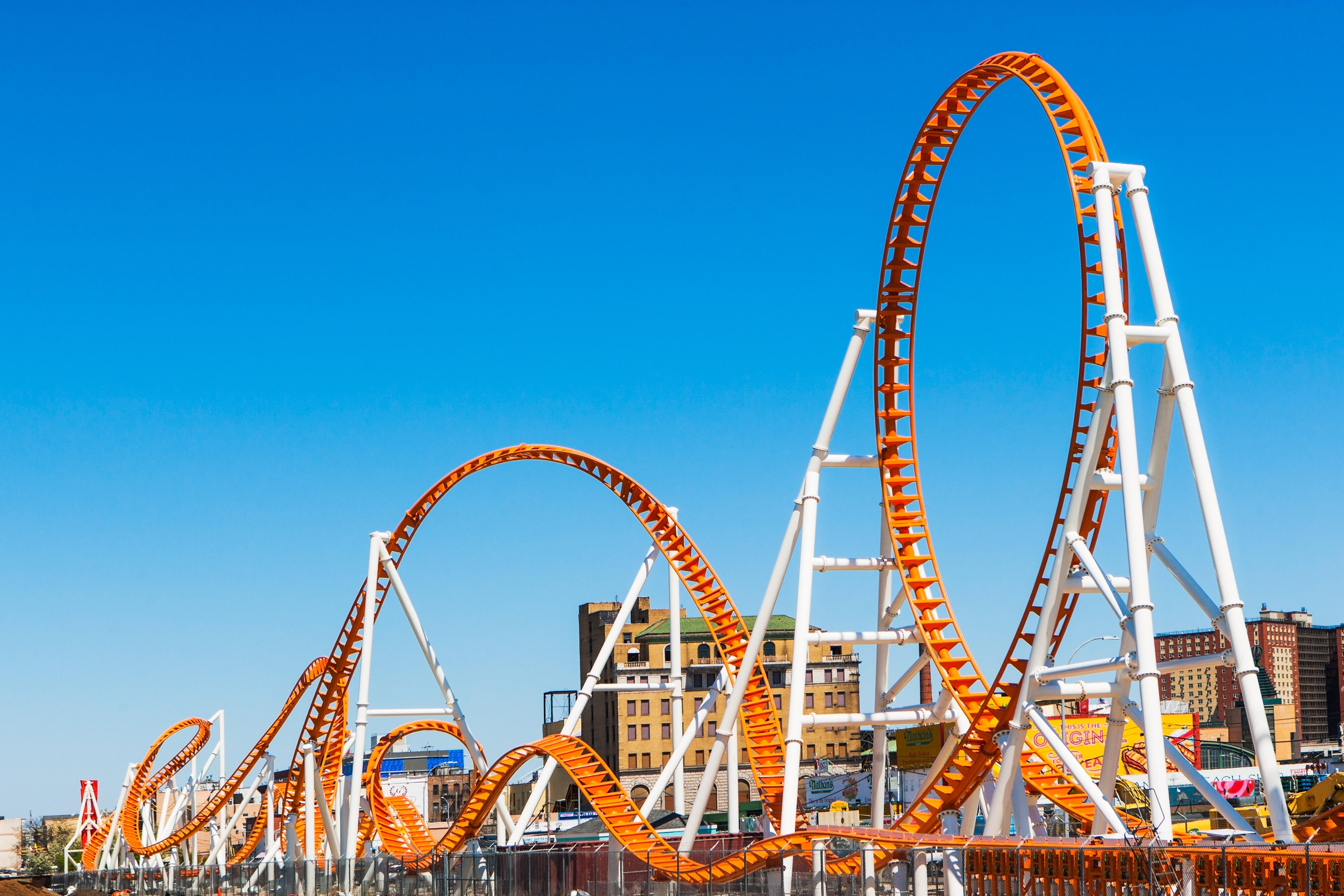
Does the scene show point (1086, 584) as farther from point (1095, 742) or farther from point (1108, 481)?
point (1095, 742)

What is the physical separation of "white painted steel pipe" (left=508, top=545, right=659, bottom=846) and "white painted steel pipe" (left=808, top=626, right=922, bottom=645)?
922 cm

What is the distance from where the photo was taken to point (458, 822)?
31.7m

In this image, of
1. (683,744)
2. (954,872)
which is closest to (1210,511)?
(954,872)

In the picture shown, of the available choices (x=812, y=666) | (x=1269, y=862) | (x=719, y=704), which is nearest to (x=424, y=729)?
(x=719, y=704)

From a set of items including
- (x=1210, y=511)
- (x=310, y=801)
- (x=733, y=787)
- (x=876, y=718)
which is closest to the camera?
(x=1210, y=511)

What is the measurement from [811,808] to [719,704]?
26.5m

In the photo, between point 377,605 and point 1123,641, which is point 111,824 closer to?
point 377,605

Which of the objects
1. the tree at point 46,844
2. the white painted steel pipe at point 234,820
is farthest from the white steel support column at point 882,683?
the tree at point 46,844

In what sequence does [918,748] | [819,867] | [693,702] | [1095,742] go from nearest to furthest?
[819,867], [1095,742], [918,748], [693,702]

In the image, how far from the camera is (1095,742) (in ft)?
191

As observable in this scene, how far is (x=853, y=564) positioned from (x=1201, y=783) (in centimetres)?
730

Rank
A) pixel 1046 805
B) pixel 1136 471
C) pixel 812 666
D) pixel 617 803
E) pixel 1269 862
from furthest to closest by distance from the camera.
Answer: pixel 812 666 → pixel 1046 805 → pixel 617 803 → pixel 1136 471 → pixel 1269 862

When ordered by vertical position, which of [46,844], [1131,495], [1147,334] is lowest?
[46,844]

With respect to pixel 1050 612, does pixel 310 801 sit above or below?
below
